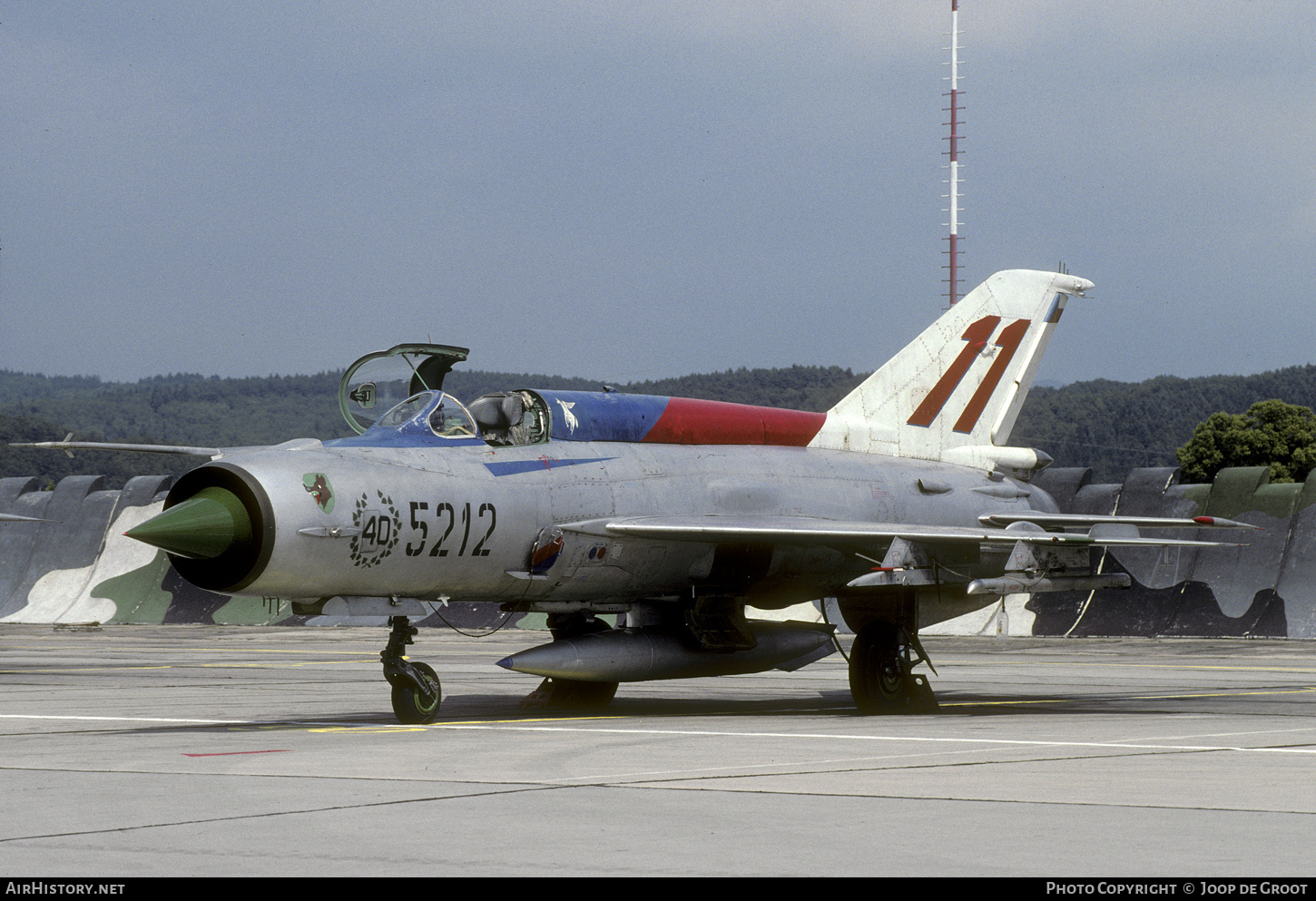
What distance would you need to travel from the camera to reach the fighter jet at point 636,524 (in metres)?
12.8

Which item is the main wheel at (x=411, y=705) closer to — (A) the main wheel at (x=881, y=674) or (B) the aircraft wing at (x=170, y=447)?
(B) the aircraft wing at (x=170, y=447)

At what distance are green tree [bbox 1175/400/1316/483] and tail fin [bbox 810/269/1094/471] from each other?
77922mm

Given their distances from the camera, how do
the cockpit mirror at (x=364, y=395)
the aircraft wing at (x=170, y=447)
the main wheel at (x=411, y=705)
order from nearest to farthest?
the main wheel at (x=411, y=705) < the aircraft wing at (x=170, y=447) < the cockpit mirror at (x=364, y=395)

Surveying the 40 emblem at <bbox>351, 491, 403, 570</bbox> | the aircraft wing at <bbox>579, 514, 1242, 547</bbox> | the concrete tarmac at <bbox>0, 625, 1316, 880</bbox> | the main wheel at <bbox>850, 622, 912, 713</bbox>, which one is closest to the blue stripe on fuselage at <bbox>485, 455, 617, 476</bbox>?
the aircraft wing at <bbox>579, 514, 1242, 547</bbox>

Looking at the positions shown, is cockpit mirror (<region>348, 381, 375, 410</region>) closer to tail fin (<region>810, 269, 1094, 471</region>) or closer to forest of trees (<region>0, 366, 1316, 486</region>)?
tail fin (<region>810, 269, 1094, 471</region>)

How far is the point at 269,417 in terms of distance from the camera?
198 metres

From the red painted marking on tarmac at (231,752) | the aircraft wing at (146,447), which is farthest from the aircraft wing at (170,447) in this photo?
the red painted marking on tarmac at (231,752)

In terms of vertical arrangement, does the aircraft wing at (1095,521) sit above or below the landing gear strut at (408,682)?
above

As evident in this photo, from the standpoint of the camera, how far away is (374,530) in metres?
13.1

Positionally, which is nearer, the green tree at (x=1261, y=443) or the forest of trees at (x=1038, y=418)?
the green tree at (x=1261, y=443)

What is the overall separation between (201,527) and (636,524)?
4.16 metres

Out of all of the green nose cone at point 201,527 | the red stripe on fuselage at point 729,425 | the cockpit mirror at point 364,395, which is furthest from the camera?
the red stripe on fuselage at point 729,425
